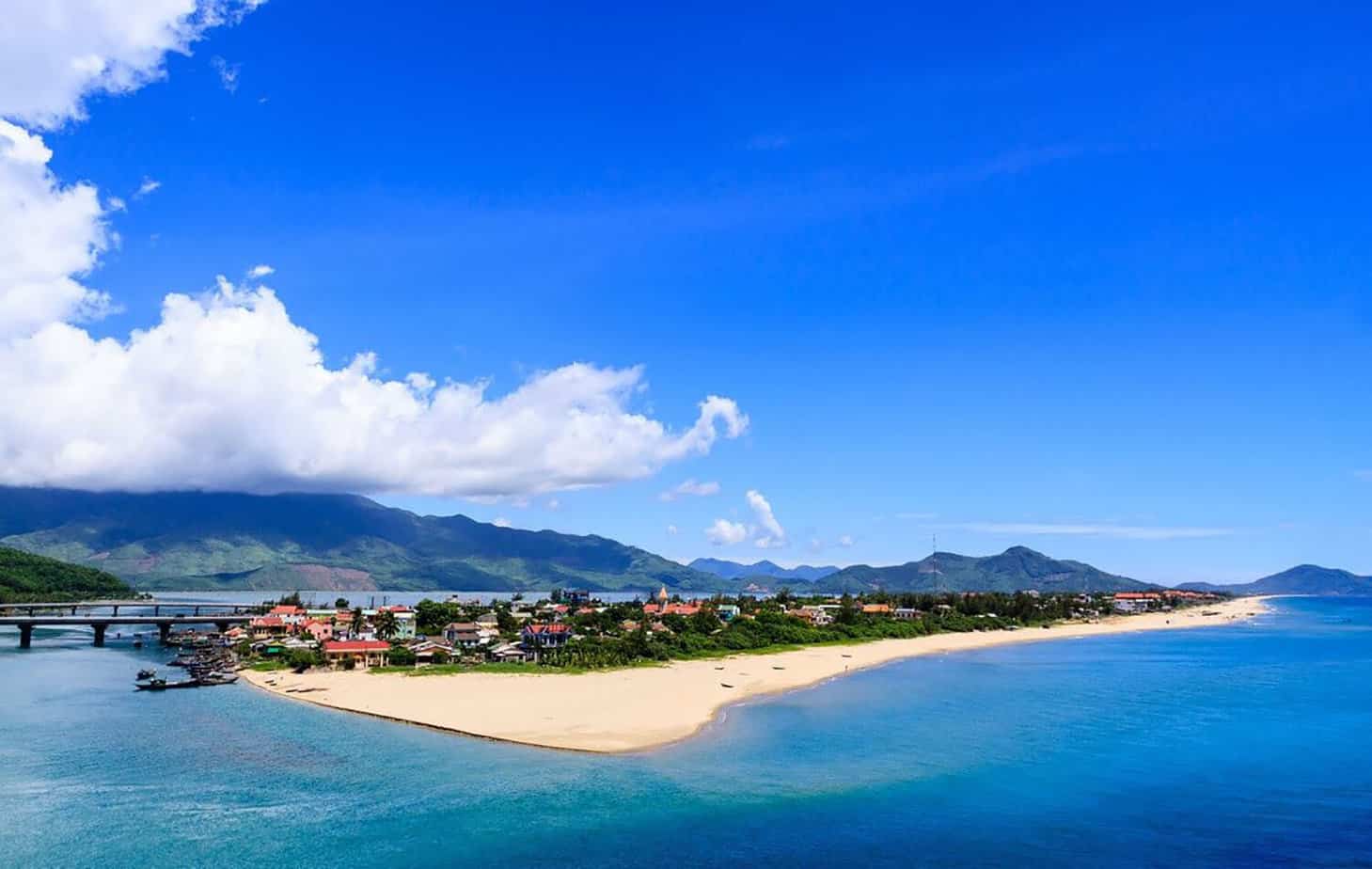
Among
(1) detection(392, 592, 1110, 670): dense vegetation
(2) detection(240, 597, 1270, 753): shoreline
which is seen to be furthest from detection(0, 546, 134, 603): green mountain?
(2) detection(240, 597, 1270, 753): shoreline

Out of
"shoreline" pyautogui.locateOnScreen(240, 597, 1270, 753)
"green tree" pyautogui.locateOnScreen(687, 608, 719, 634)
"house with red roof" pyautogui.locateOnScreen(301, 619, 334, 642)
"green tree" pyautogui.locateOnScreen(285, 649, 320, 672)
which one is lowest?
"shoreline" pyautogui.locateOnScreen(240, 597, 1270, 753)

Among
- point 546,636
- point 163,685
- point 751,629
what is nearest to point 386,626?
point 546,636

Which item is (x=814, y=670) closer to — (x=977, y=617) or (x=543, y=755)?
(x=543, y=755)

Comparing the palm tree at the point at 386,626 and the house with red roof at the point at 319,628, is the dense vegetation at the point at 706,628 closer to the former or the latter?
the palm tree at the point at 386,626

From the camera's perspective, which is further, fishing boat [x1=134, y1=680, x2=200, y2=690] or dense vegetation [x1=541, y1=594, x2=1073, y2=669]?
dense vegetation [x1=541, y1=594, x2=1073, y2=669]

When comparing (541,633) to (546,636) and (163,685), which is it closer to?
(546,636)

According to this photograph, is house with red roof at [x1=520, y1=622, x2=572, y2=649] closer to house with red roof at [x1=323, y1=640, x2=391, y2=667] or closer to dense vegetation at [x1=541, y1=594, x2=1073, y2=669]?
dense vegetation at [x1=541, y1=594, x2=1073, y2=669]

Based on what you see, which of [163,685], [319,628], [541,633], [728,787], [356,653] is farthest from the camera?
[319,628]
